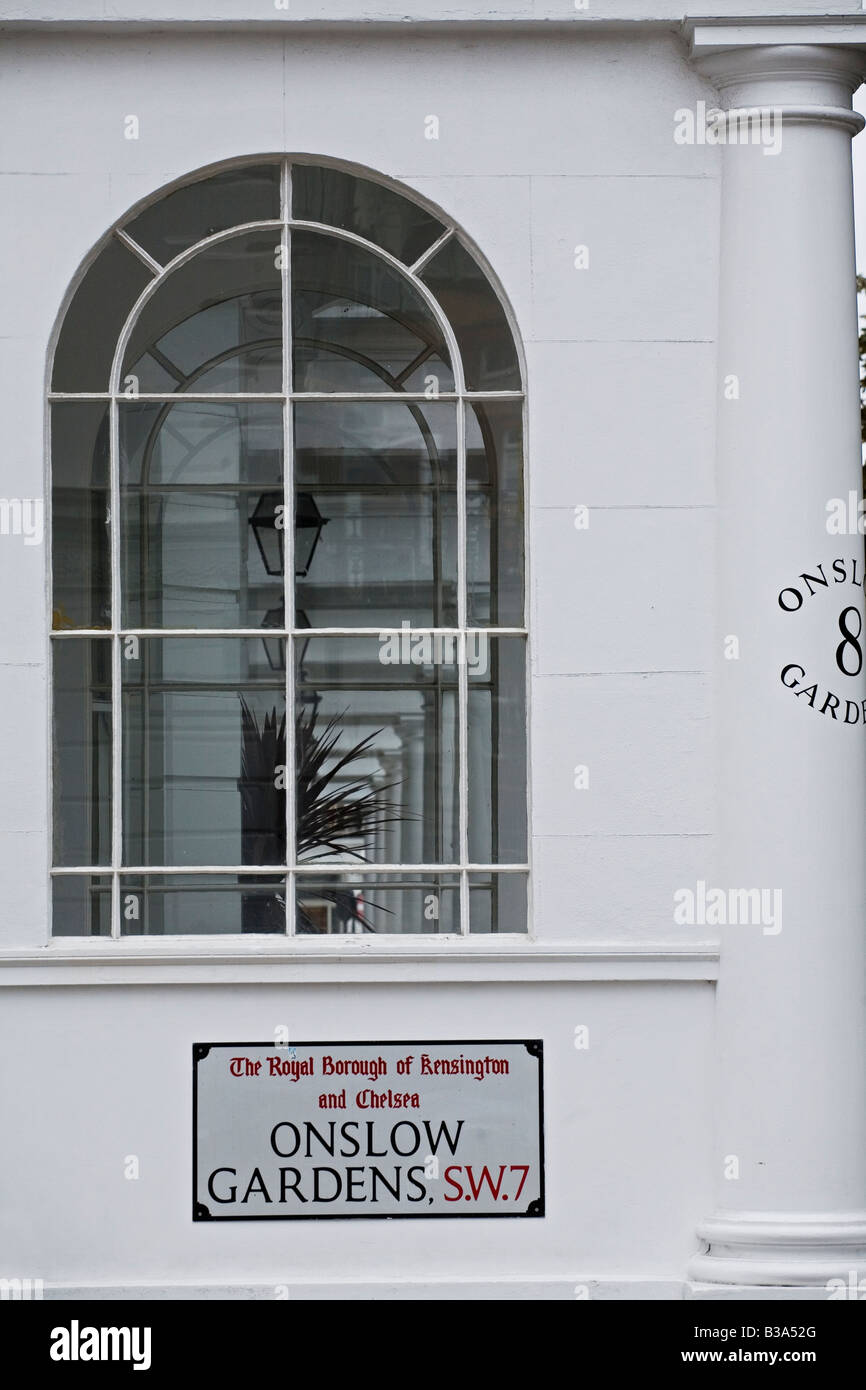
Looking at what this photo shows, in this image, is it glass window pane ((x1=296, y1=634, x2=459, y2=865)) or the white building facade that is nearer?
the white building facade

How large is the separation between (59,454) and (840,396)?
3.06m

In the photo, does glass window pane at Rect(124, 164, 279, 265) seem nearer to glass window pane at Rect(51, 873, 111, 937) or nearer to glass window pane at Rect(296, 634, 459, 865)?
glass window pane at Rect(296, 634, 459, 865)

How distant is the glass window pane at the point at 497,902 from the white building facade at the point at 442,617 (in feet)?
0.05

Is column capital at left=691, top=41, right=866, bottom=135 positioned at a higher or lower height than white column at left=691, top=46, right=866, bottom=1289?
higher

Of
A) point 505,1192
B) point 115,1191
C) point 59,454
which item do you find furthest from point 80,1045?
point 59,454

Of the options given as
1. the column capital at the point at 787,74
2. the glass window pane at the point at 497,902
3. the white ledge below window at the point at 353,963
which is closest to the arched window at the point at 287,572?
the glass window pane at the point at 497,902

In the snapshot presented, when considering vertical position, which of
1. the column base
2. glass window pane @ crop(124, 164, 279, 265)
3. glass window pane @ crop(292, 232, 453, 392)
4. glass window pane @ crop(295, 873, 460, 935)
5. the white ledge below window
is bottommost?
the column base

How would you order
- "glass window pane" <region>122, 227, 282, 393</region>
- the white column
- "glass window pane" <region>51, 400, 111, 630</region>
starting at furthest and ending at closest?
"glass window pane" <region>122, 227, 282, 393</region>, "glass window pane" <region>51, 400, 111, 630</region>, the white column

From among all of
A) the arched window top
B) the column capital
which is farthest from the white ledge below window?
the column capital

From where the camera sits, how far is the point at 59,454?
271 inches

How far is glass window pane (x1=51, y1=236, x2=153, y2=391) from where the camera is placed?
272 inches

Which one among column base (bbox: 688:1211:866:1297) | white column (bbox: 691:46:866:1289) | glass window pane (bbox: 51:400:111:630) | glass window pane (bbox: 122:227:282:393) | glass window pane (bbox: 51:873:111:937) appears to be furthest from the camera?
glass window pane (bbox: 122:227:282:393)

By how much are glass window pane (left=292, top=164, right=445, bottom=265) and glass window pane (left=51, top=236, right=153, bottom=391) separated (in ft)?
2.34
